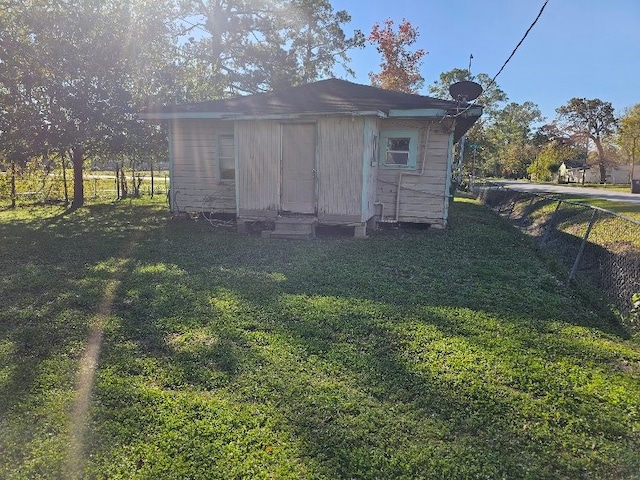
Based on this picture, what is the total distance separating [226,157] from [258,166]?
178 cm

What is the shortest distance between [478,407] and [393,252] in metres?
4.16

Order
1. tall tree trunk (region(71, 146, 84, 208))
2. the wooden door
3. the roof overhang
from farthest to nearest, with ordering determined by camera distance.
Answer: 1. tall tree trunk (region(71, 146, 84, 208))
2. the wooden door
3. the roof overhang

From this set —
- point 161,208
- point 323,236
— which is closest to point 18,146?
point 161,208

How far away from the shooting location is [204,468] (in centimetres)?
204

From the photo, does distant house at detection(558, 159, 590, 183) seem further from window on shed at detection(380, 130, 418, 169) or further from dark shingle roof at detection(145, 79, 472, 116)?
window on shed at detection(380, 130, 418, 169)

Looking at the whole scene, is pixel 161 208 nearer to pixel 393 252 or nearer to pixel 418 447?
pixel 393 252

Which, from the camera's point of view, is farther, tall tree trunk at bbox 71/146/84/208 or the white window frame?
tall tree trunk at bbox 71/146/84/208

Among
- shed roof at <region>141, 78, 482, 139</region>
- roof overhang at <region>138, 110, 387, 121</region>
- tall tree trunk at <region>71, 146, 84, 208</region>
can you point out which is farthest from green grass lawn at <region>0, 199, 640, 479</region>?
tall tree trunk at <region>71, 146, 84, 208</region>

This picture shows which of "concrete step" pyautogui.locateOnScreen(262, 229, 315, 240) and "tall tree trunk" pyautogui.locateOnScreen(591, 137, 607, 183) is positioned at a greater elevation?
"tall tree trunk" pyautogui.locateOnScreen(591, 137, 607, 183)

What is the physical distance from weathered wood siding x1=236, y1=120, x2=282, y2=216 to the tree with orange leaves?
1835 centimetres

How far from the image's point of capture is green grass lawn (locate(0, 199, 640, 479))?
6.98 feet

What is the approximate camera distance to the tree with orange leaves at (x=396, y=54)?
24.2 meters

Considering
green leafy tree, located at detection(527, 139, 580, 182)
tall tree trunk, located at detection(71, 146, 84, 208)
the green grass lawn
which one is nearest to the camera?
the green grass lawn

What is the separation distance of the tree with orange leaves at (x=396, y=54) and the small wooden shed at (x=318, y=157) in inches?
636
